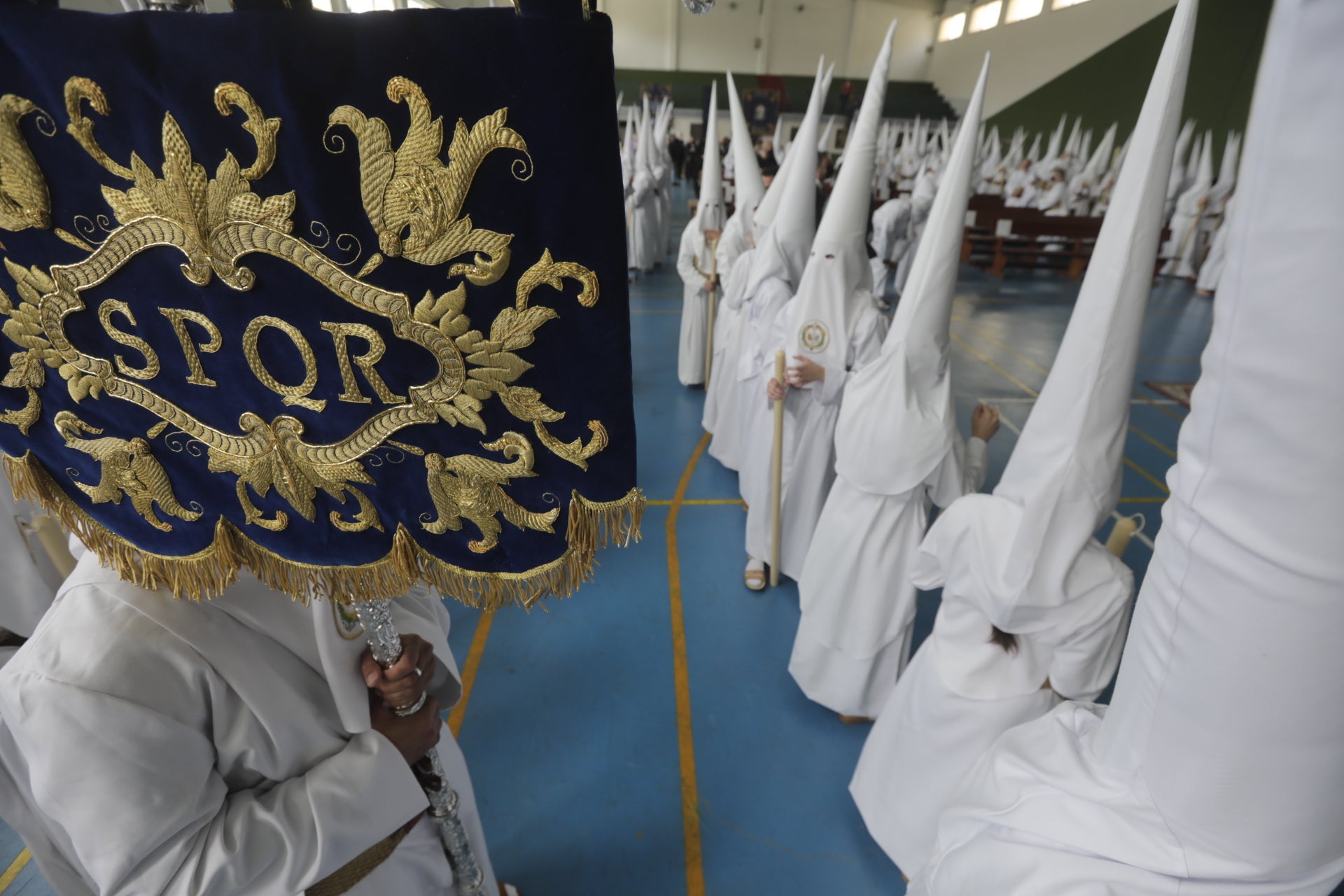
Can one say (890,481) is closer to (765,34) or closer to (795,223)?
(795,223)

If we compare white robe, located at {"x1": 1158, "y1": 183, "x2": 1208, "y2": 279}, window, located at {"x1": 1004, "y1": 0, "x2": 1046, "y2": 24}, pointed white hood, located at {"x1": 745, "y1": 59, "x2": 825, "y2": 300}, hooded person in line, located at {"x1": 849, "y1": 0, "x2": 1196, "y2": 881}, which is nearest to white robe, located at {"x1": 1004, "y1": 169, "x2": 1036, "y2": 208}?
white robe, located at {"x1": 1158, "y1": 183, "x2": 1208, "y2": 279}

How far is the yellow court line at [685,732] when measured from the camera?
89.4 inches

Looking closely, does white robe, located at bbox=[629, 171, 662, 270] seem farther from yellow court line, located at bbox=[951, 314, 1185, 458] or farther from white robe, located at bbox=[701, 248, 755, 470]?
white robe, located at bbox=[701, 248, 755, 470]

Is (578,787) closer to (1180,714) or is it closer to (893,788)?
(893,788)

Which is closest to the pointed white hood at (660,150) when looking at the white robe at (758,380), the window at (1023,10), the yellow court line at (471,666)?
the white robe at (758,380)

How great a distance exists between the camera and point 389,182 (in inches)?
27.9

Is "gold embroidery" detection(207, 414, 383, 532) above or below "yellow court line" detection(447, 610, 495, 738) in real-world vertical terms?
above

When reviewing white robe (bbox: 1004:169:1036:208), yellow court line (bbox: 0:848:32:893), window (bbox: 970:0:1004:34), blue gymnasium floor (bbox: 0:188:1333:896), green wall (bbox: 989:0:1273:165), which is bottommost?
yellow court line (bbox: 0:848:32:893)

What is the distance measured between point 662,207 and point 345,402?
1149 cm

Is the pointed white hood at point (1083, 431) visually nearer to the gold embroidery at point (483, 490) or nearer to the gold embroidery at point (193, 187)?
the gold embroidery at point (483, 490)

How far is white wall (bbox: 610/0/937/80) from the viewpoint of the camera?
21.3 meters

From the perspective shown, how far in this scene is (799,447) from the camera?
3422 mm

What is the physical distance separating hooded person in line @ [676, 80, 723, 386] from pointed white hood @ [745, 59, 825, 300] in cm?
146

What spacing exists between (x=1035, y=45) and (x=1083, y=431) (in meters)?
21.5
